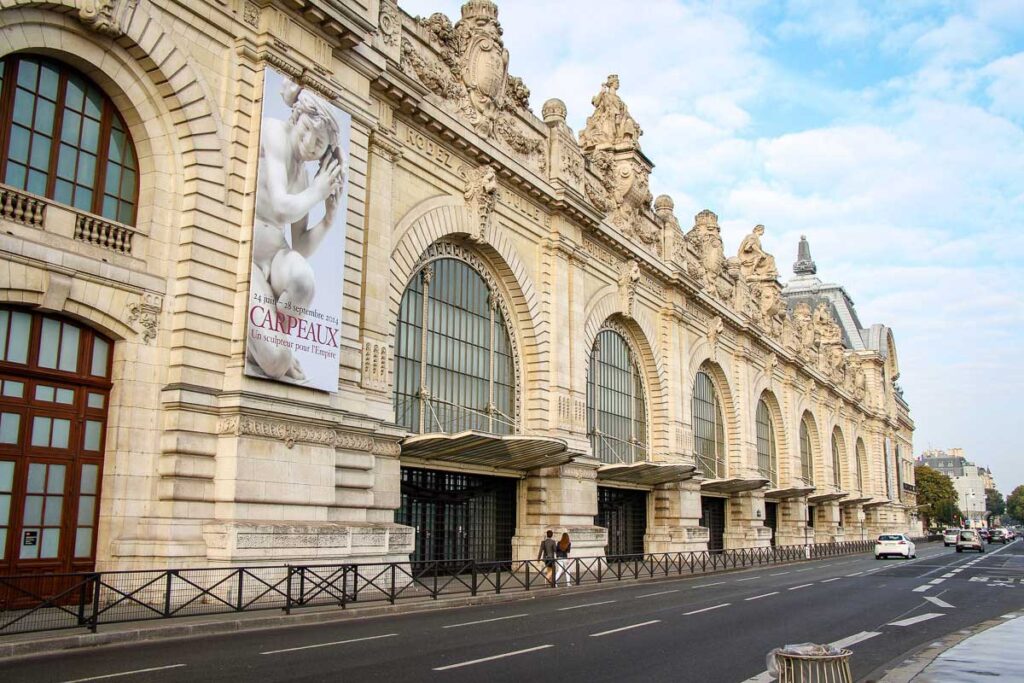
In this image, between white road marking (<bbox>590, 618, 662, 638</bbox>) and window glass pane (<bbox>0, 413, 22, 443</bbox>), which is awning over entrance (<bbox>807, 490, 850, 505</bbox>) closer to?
white road marking (<bbox>590, 618, 662, 638</bbox>)

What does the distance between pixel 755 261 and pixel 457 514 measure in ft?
148

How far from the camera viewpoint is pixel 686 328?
49.9 meters

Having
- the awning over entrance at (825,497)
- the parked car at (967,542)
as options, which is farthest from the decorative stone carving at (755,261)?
the parked car at (967,542)

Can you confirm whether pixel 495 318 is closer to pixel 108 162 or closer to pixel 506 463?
pixel 506 463

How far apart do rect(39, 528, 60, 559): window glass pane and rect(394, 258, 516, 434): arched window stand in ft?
37.6

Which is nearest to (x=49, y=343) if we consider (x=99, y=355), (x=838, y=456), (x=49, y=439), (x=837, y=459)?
(x=99, y=355)

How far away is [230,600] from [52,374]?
5.74 meters

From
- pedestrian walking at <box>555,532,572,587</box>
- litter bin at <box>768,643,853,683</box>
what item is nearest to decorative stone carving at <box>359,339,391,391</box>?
pedestrian walking at <box>555,532,572,587</box>

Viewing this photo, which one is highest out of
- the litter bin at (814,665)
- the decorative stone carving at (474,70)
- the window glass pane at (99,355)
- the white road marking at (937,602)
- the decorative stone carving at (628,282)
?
the decorative stone carving at (474,70)

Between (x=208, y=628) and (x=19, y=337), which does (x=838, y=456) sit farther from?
(x=19, y=337)

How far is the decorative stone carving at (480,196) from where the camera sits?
1243 inches

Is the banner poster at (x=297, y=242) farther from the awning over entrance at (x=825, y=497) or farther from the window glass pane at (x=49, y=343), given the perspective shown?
the awning over entrance at (x=825, y=497)

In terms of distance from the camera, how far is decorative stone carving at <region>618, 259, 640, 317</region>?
42.5 m

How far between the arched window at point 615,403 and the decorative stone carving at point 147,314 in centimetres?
2364
